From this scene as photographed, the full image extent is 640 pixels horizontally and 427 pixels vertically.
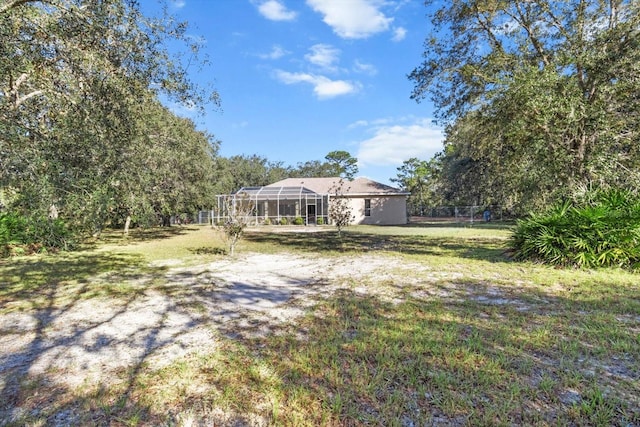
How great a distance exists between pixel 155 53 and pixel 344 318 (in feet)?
17.0

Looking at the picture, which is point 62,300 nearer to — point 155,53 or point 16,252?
point 155,53

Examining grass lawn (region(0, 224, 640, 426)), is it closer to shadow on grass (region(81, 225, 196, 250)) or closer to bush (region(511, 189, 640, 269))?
bush (region(511, 189, 640, 269))

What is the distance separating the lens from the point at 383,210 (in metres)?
27.2

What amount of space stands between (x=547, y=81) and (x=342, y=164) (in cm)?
5020

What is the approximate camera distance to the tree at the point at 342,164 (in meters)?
56.5

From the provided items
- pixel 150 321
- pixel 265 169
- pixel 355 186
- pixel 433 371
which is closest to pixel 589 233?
pixel 433 371

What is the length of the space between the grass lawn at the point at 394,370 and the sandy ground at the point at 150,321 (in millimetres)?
101

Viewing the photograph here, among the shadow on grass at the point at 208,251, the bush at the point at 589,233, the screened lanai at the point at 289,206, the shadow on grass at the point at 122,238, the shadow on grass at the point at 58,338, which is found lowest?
the shadow on grass at the point at 58,338

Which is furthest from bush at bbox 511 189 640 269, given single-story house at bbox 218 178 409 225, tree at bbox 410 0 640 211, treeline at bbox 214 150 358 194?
treeline at bbox 214 150 358 194

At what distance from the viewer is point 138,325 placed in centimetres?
396

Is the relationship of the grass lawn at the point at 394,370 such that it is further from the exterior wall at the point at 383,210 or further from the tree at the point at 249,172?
the tree at the point at 249,172

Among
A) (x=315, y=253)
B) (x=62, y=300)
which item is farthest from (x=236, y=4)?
(x=62, y=300)

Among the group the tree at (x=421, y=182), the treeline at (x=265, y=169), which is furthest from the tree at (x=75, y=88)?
the tree at (x=421, y=182)

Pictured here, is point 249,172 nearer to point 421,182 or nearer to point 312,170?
point 312,170
